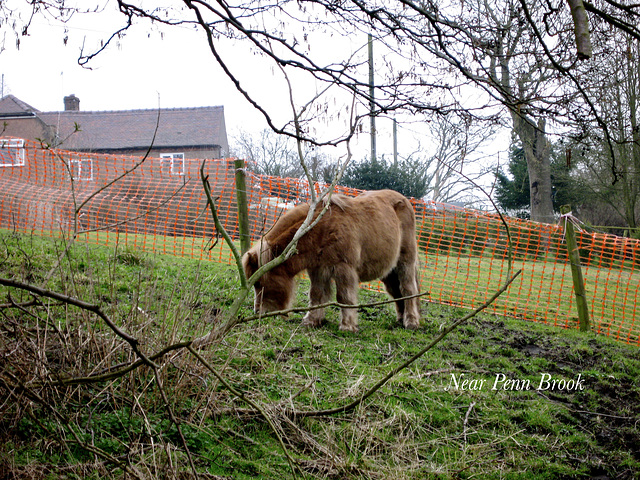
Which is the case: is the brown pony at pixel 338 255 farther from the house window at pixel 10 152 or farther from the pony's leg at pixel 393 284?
the house window at pixel 10 152

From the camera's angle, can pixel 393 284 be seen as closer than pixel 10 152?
Yes

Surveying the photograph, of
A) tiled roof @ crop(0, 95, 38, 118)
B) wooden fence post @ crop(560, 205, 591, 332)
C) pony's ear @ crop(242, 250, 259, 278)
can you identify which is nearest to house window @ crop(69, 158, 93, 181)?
pony's ear @ crop(242, 250, 259, 278)

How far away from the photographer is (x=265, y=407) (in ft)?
11.4

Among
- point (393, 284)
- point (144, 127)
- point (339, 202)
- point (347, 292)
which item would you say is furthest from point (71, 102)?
point (347, 292)

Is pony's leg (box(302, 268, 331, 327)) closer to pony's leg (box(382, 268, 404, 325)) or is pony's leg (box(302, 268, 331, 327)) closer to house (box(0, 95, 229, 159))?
pony's leg (box(382, 268, 404, 325))

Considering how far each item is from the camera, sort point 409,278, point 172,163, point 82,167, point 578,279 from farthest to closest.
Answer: point 172,163 → point 578,279 → point 409,278 → point 82,167

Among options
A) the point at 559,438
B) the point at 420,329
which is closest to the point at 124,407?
the point at 559,438

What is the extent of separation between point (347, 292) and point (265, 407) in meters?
2.64

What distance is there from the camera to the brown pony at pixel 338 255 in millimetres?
5766

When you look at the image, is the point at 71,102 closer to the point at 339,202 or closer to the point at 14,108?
the point at 14,108

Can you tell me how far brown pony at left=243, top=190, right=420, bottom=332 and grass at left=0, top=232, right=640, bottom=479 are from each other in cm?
63

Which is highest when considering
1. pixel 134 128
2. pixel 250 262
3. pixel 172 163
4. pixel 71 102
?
pixel 71 102

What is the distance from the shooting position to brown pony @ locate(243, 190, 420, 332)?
5766mm

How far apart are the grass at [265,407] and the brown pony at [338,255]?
63 centimetres
